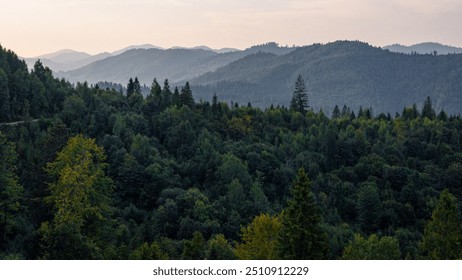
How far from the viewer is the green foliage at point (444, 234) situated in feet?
126

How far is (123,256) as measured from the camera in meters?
41.7

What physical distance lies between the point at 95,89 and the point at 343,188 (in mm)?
59271

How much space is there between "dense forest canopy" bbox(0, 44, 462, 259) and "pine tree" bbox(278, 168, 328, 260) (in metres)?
0.08

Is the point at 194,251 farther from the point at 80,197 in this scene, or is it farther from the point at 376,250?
the point at 376,250

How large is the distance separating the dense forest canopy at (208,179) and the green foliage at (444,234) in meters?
0.10

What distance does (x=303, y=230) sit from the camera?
3366 cm

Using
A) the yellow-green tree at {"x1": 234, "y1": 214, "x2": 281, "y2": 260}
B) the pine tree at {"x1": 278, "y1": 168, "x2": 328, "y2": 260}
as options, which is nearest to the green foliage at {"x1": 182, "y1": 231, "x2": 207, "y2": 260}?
the yellow-green tree at {"x1": 234, "y1": 214, "x2": 281, "y2": 260}

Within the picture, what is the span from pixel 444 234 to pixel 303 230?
505 inches

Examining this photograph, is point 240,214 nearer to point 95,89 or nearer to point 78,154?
point 78,154

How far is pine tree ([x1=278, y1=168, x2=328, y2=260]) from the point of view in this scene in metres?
33.7

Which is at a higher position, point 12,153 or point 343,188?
point 12,153
